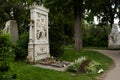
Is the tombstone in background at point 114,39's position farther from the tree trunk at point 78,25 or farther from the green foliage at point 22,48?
the green foliage at point 22,48

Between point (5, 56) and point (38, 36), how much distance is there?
28.0ft

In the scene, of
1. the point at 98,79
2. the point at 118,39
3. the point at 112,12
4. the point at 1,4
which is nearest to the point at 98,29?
the point at 112,12

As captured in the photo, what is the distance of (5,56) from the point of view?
697cm

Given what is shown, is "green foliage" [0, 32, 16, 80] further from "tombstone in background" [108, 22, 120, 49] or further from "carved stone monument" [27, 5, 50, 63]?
"tombstone in background" [108, 22, 120, 49]

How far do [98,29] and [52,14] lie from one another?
60.4ft

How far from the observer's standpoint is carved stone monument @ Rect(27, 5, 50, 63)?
1482cm

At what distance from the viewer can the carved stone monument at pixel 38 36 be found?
14820 millimetres

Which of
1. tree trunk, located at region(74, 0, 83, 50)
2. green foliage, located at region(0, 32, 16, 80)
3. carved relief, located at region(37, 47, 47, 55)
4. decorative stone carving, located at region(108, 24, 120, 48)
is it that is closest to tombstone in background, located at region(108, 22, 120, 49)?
decorative stone carving, located at region(108, 24, 120, 48)

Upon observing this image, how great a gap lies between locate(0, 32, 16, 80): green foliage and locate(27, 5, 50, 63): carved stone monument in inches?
293

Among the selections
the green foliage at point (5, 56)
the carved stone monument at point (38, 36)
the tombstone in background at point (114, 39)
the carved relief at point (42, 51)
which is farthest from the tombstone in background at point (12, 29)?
the tombstone in background at point (114, 39)

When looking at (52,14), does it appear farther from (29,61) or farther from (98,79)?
(98,79)

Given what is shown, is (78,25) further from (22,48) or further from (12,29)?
(22,48)

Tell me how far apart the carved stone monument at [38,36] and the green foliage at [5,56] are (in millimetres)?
7450

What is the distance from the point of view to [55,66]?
46.5 feet
